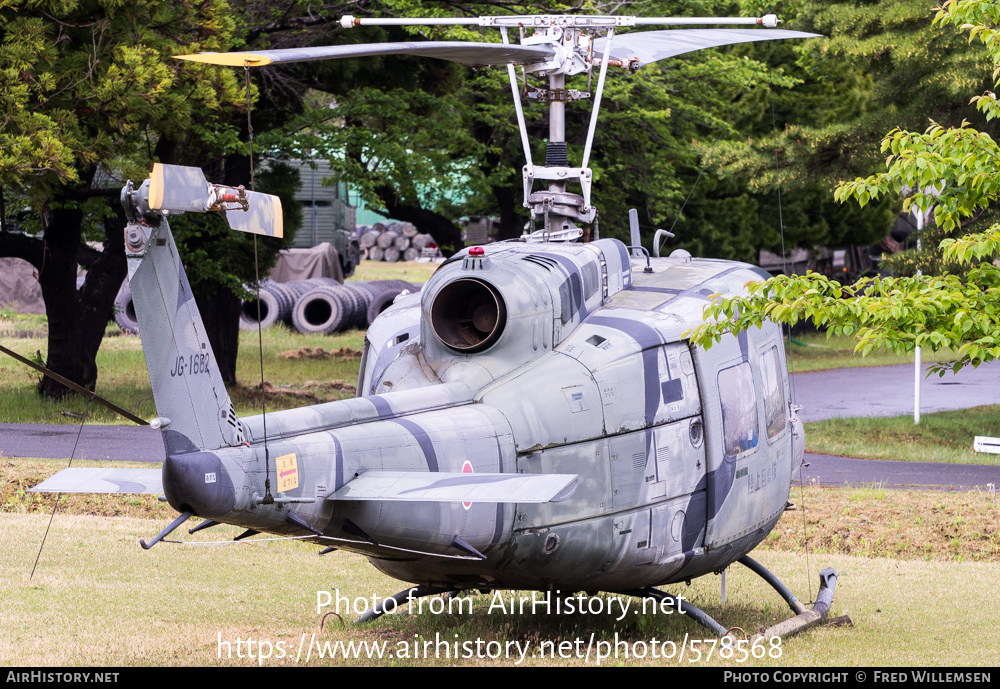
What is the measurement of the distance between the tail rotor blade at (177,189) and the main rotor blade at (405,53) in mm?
519

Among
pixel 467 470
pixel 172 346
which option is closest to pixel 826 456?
pixel 467 470

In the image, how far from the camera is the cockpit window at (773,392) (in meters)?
9.02

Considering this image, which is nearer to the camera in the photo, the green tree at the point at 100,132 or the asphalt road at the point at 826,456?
the green tree at the point at 100,132

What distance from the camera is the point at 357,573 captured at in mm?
11773

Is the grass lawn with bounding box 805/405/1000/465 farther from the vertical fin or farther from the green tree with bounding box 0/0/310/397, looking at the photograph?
the vertical fin

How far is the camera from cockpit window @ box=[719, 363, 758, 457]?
27.5ft

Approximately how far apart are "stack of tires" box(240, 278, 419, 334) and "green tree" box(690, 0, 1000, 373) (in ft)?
81.8

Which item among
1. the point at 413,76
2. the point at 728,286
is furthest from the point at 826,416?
the point at 728,286

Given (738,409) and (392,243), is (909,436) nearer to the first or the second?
(738,409)

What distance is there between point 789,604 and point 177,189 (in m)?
6.52

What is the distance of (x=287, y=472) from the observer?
239 inches

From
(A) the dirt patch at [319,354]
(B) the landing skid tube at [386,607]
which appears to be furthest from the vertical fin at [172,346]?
(A) the dirt patch at [319,354]

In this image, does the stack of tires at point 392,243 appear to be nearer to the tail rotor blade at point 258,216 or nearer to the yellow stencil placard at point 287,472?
the yellow stencil placard at point 287,472

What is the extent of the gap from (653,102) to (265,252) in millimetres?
8638
